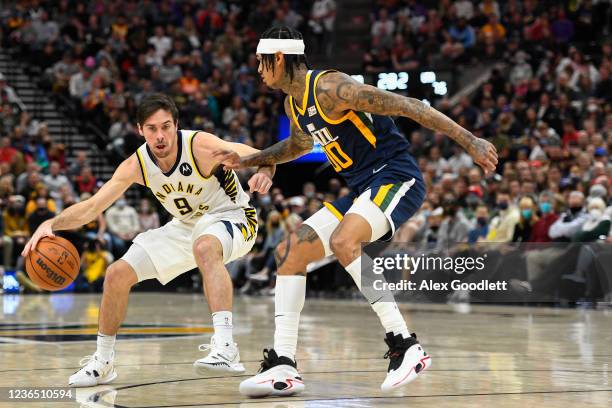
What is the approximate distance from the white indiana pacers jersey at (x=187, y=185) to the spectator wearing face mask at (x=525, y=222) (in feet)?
26.7

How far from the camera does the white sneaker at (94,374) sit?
654 cm

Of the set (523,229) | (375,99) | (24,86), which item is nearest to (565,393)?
(375,99)

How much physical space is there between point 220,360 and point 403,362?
1.16 metres

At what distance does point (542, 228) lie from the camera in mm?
14641

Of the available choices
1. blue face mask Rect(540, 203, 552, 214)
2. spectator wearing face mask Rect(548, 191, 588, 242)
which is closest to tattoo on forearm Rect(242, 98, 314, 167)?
spectator wearing face mask Rect(548, 191, 588, 242)

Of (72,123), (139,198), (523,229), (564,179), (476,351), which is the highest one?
(72,123)

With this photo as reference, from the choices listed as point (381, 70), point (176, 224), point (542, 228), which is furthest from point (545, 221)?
point (176, 224)

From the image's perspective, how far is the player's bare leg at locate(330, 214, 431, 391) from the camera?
6.11 meters

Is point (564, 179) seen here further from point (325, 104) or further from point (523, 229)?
point (325, 104)

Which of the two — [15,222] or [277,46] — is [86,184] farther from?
[277,46]

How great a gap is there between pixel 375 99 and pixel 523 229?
30.1ft

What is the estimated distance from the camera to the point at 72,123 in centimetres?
2377

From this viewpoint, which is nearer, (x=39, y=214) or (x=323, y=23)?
(x=39, y=214)

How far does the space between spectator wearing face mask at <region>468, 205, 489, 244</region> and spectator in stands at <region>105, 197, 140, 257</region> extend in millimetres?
6713
